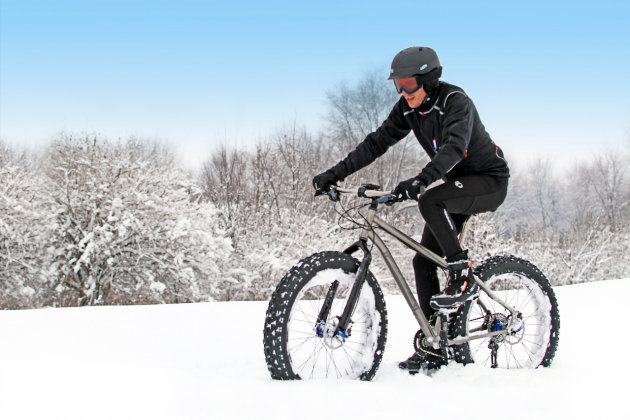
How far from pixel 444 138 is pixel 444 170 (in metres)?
0.26

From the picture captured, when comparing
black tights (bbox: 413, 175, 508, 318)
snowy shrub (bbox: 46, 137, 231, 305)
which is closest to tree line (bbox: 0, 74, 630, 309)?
snowy shrub (bbox: 46, 137, 231, 305)

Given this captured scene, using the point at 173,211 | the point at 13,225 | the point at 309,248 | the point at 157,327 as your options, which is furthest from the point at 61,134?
the point at 157,327

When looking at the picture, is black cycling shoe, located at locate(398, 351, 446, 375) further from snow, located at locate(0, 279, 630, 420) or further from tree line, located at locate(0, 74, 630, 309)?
tree line, located at locate(0, 74, 630, 309)

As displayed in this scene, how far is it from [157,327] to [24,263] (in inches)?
584

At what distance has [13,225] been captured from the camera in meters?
17.5

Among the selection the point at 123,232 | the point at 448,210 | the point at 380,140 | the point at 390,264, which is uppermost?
the point at 123,232

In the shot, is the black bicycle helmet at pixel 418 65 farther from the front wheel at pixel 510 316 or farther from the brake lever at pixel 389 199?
the front wheel at pixel 510 316

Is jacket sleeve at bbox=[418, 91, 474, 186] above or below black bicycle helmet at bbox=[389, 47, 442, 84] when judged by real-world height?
below

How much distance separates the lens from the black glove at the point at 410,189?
2885mm

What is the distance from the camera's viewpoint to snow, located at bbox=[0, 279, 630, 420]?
2252 mm

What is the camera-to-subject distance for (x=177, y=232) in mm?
16750

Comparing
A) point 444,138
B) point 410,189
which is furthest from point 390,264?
point 444,138

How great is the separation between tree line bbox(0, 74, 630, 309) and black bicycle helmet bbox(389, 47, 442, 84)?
10.7 metres

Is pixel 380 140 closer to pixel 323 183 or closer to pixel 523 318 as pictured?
pixel 323 183
